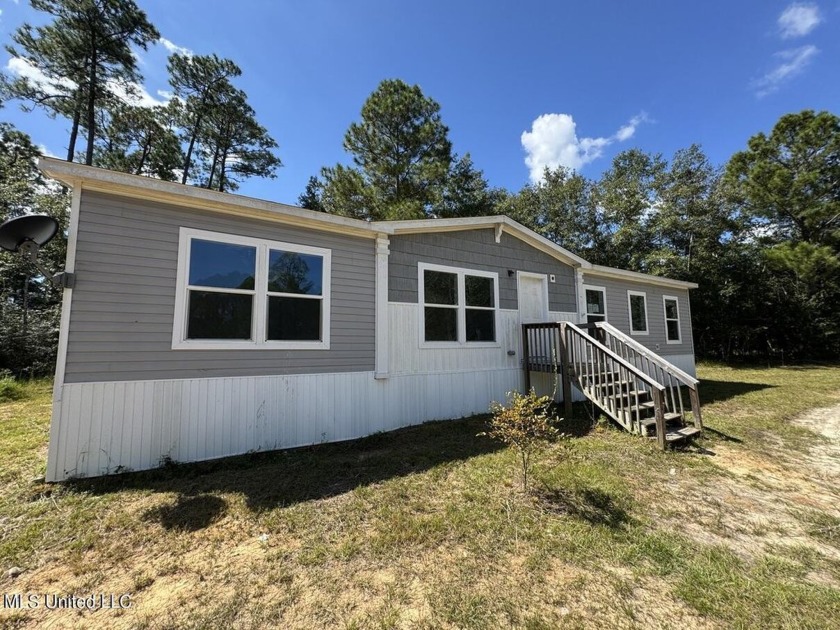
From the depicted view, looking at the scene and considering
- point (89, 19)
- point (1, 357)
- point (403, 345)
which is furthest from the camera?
point (89, 19)

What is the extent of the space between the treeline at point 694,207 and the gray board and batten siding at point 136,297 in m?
10.3

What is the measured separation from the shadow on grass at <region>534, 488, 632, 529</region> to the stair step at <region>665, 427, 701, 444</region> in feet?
6.86

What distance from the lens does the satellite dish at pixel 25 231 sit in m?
3.54

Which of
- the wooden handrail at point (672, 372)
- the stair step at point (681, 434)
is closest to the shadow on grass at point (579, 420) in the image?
the stair step at point (681, 434)

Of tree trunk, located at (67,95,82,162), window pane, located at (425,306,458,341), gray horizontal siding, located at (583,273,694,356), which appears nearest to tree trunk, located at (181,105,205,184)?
tree trunk, located at (67,95,82,162)

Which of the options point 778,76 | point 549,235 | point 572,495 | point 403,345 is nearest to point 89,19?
point 403,345

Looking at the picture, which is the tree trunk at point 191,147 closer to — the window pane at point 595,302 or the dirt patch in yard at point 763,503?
the window pane at point 595,302

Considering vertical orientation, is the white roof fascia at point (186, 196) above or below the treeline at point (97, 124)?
below

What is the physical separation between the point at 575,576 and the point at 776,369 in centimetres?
1876

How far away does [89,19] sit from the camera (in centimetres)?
1271

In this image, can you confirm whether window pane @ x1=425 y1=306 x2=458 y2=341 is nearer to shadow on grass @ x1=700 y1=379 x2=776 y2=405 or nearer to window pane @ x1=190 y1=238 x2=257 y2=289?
window pane @ x1=190 y1=238 x2=257 y2=289

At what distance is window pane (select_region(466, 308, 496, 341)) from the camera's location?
707 centimetres

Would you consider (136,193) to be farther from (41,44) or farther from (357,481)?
(41,44)

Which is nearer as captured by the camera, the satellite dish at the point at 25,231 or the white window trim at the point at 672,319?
the satellite dish at the point at 25,231
